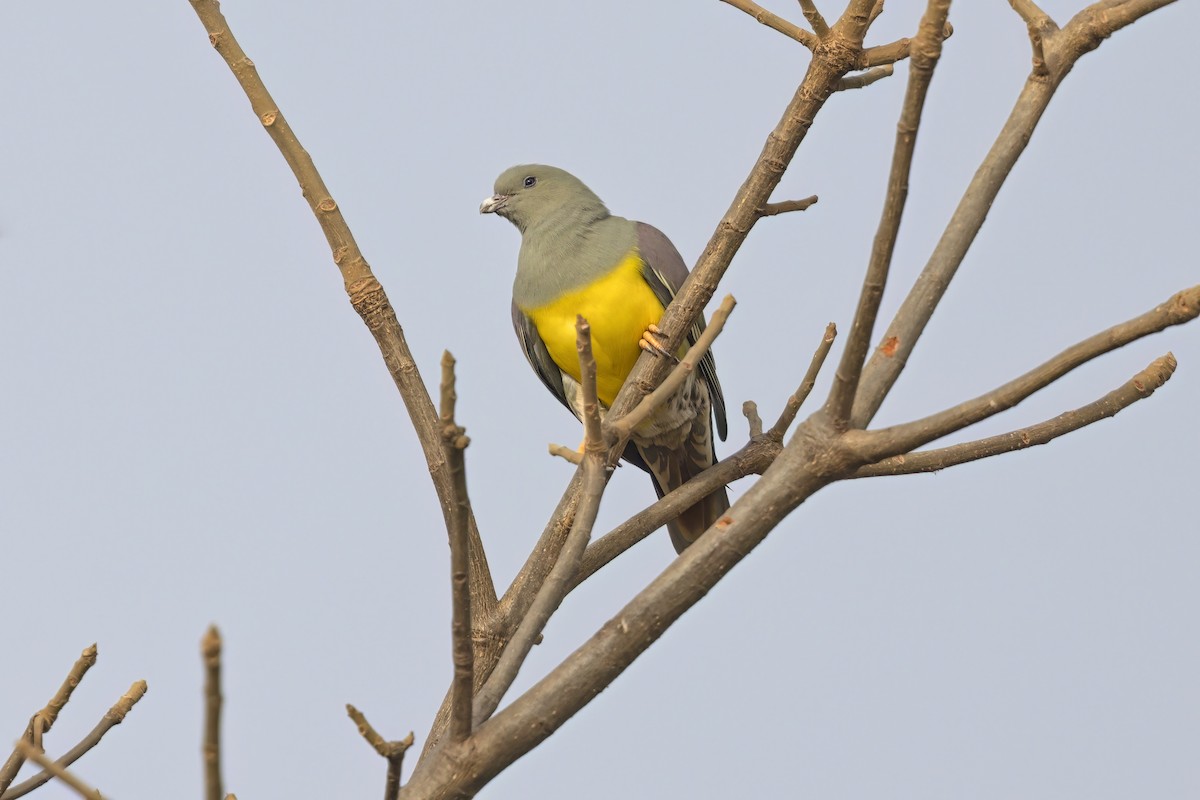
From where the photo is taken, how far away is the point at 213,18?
365 cm

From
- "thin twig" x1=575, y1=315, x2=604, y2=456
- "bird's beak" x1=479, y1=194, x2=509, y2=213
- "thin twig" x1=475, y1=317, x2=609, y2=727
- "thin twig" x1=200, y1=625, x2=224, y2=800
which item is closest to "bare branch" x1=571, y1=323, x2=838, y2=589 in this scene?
"thin twig" x1=475, y1=317, x2=609, y2=727

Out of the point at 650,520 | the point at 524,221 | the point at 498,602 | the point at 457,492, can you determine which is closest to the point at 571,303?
the point at 524,221

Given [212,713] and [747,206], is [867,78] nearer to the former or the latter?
[747,206]

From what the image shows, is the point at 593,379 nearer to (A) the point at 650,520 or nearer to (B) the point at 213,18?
(A) the point at 650,520

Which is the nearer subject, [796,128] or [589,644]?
[589,644]

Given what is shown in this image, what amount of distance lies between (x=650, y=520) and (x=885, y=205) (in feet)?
5.82

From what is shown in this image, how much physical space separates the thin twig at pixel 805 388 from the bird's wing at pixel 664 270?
0.73 meters

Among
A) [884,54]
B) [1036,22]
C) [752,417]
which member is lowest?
[752,417]

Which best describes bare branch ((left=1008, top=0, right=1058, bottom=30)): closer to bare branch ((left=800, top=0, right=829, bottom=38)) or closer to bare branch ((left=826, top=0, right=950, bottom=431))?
bare branch ((left=800, top=0, right=829, bottom=38))

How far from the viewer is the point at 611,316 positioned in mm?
4512

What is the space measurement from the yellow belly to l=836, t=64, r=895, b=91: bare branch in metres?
1.22

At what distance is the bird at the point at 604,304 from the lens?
4.57 m

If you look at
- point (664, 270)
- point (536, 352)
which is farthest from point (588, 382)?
point (536, 352)

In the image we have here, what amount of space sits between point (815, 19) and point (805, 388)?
3.09 ft
